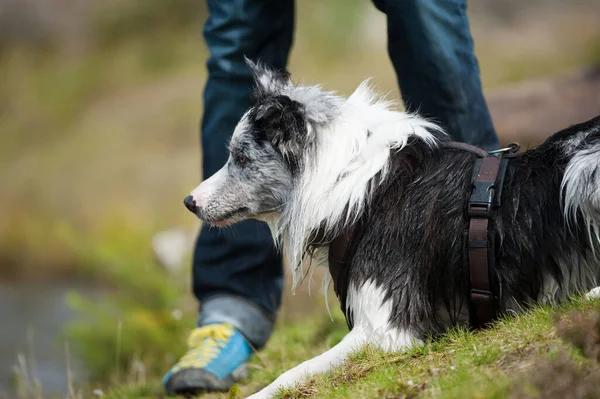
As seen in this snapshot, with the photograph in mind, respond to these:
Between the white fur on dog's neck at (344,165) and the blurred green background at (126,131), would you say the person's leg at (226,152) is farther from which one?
the white fur on dog's neck at (344,165)

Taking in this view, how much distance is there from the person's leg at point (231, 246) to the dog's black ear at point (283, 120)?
78cm

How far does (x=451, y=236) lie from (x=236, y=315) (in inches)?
58.0

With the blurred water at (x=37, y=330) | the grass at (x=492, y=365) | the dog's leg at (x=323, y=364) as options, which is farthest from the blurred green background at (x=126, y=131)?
the grass at (x=492, y=365)

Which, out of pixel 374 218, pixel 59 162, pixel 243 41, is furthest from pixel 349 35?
pixel 374 218

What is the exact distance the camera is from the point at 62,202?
11562 mm

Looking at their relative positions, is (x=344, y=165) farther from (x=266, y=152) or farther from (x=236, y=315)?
(x=236, y=315)

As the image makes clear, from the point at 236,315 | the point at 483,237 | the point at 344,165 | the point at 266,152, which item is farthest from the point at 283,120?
the point at 236,315

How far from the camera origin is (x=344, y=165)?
3021 mm

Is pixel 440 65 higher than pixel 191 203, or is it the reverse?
pixel 440 65

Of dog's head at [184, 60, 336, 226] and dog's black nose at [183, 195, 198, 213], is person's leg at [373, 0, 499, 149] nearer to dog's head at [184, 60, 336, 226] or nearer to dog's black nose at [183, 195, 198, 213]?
dog's head at [184, 60, 336, 226]

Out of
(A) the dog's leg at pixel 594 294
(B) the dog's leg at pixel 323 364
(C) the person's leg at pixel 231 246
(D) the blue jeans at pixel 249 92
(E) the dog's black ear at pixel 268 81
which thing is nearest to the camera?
(A) the dog's leg at pixel 594 294

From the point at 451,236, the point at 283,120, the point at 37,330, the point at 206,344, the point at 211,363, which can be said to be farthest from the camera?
the point at 37,330

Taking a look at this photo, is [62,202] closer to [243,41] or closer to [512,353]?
[243,41]

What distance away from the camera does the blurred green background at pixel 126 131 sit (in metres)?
6.33
